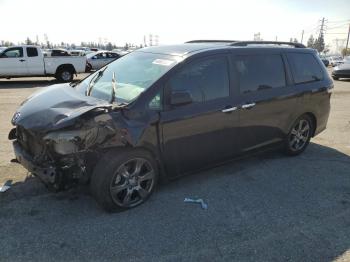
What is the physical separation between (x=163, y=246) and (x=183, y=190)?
120 centimetres

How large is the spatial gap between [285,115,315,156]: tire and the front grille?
145 inches

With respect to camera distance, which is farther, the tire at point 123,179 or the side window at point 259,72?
the side window at point 259,72

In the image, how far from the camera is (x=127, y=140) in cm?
360

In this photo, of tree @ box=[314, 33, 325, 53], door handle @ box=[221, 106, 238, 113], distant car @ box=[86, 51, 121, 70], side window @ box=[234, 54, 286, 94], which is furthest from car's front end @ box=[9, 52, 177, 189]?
tree @ box=[314, 33, 325, 53]

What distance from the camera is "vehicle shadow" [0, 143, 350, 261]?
3.17 meters

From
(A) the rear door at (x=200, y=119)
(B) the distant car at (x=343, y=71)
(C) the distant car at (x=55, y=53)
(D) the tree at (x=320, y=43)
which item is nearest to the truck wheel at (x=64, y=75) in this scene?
(C) the distant car at (x=55, y=53)

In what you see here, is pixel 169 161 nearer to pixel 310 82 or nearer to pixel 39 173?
pixel 39 173

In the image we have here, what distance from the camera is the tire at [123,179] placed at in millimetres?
3566

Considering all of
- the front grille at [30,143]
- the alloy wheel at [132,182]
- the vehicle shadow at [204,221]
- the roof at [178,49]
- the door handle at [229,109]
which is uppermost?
the roof at [178,49]

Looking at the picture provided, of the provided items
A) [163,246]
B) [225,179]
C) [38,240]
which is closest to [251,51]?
[225,179]

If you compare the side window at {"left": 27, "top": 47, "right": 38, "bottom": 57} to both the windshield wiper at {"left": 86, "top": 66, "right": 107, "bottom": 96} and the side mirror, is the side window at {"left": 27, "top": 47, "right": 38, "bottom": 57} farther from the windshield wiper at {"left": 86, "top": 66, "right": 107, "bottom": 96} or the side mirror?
the side mirror

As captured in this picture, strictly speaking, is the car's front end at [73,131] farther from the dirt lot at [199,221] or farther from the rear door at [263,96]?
the rear door at [263,96]

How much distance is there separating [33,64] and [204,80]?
558 inches

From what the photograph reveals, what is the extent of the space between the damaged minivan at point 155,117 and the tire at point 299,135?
10.2 inches
